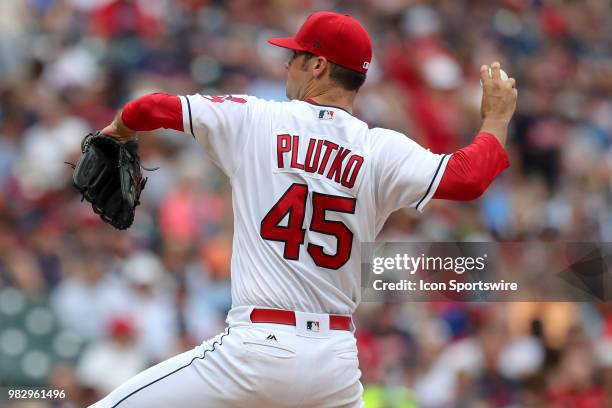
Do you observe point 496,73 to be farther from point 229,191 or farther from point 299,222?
point 229,191

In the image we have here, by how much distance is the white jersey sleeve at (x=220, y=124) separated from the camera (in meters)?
3.46

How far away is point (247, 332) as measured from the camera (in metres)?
3.39

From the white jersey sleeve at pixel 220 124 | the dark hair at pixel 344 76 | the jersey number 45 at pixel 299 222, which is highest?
the dark hair at pixel 344 76

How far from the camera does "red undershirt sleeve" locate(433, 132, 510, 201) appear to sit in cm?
343

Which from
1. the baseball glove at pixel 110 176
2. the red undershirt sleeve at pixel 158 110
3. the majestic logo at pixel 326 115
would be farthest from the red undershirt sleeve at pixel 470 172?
the baseball glove at pixel 110 176

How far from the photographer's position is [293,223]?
3.45m

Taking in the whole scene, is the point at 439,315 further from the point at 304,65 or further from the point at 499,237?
the point at 304,65

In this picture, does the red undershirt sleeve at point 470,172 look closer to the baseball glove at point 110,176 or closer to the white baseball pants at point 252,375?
the white baseball pants at point 252,375

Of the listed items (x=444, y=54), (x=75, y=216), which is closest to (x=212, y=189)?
(x=75, y=216)

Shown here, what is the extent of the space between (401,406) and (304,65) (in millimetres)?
3942

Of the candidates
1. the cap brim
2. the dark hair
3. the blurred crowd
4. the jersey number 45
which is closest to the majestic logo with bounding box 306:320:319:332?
the jersey number 45

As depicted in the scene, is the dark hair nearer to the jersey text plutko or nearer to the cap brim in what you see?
the cap brim

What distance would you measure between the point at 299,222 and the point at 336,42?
664mm

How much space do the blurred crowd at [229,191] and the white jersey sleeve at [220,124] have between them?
3677 mm
